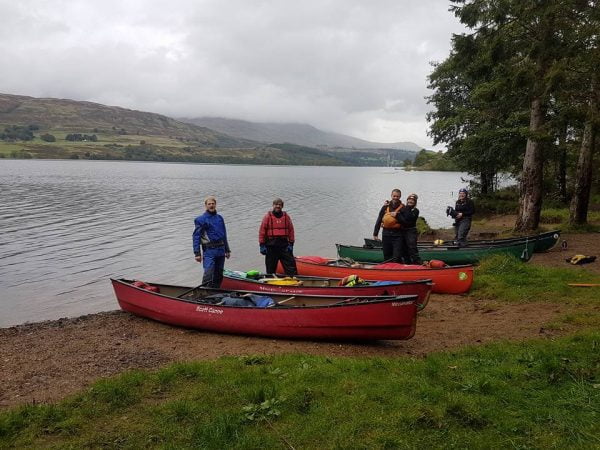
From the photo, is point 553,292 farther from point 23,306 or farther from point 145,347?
point 23,306

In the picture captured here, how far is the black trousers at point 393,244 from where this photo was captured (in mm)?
13820

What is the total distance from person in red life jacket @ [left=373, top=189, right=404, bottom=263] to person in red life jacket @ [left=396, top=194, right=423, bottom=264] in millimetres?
136

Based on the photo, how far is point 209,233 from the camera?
11.5 meters

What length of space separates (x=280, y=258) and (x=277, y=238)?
27.2 inches

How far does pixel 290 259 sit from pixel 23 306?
8.49 metres

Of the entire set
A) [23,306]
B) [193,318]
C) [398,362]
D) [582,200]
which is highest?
[582,200]

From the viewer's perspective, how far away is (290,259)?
43.5 ft

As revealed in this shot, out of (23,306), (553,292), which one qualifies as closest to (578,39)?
(553,292)

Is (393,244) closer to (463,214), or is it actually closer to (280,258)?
(280,258)

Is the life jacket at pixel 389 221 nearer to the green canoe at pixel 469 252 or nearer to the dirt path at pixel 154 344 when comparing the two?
the dirt path at pixel 154 344

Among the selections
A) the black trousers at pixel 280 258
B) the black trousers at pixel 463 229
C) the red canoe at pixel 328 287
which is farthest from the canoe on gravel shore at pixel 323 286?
the black trousers at pixel 463 229

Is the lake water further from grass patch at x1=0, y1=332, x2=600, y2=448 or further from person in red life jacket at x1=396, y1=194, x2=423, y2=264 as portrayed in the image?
grass patch at x1=0, y1=332, x2=600, y2=448

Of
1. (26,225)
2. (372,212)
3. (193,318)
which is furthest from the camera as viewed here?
(372,212)

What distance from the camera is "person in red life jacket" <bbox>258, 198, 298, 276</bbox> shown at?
12.7 metres
